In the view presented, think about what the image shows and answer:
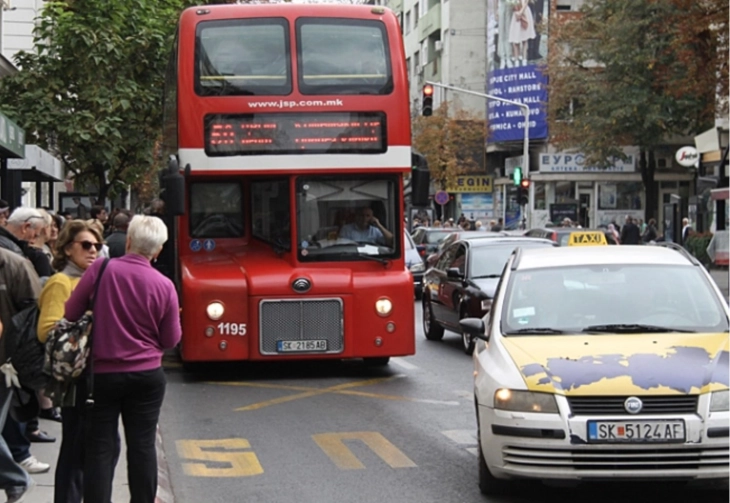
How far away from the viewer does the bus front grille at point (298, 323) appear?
14.4m

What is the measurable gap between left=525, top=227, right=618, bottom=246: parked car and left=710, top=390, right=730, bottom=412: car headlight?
1559 cm

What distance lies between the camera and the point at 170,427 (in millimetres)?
11680

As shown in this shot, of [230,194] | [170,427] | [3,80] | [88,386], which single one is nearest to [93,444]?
[88,386]

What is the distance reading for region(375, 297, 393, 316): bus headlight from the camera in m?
14.6

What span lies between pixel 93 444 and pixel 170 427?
5059 mm

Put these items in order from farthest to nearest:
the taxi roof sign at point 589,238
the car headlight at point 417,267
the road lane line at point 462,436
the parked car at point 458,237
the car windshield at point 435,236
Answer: the car windshield at point 435,236 < the car headlight at point 417,267 < the taxi roof sign at point 589,238 < the parked car at point 458,237 < the road lane line at point 462,436

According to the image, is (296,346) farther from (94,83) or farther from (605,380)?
(94,83)

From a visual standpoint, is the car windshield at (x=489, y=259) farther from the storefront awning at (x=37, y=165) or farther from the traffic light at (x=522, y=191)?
the traffic light at (x=522, y=191)

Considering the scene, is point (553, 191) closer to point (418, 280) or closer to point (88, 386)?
point (418, 280)

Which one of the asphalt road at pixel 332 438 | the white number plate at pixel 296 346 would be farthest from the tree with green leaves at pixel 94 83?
the white number plate at pixel 296 346

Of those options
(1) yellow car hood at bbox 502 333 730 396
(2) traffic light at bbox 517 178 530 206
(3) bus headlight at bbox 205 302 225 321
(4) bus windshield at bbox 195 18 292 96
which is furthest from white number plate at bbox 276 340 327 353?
(2) traffic light at bbox 517 178 530 206

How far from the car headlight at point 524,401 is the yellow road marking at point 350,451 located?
1929 mm

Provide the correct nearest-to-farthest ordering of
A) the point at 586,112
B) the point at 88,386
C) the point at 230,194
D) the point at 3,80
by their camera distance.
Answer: the point at 88,386 → the point at 230,194 → the point at 3,80 → the point at 586,112

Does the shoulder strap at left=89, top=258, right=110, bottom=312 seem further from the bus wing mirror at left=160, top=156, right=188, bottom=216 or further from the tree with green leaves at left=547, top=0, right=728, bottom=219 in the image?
the tree with green leaves at left=547, top=0, right=728, bottom=219
